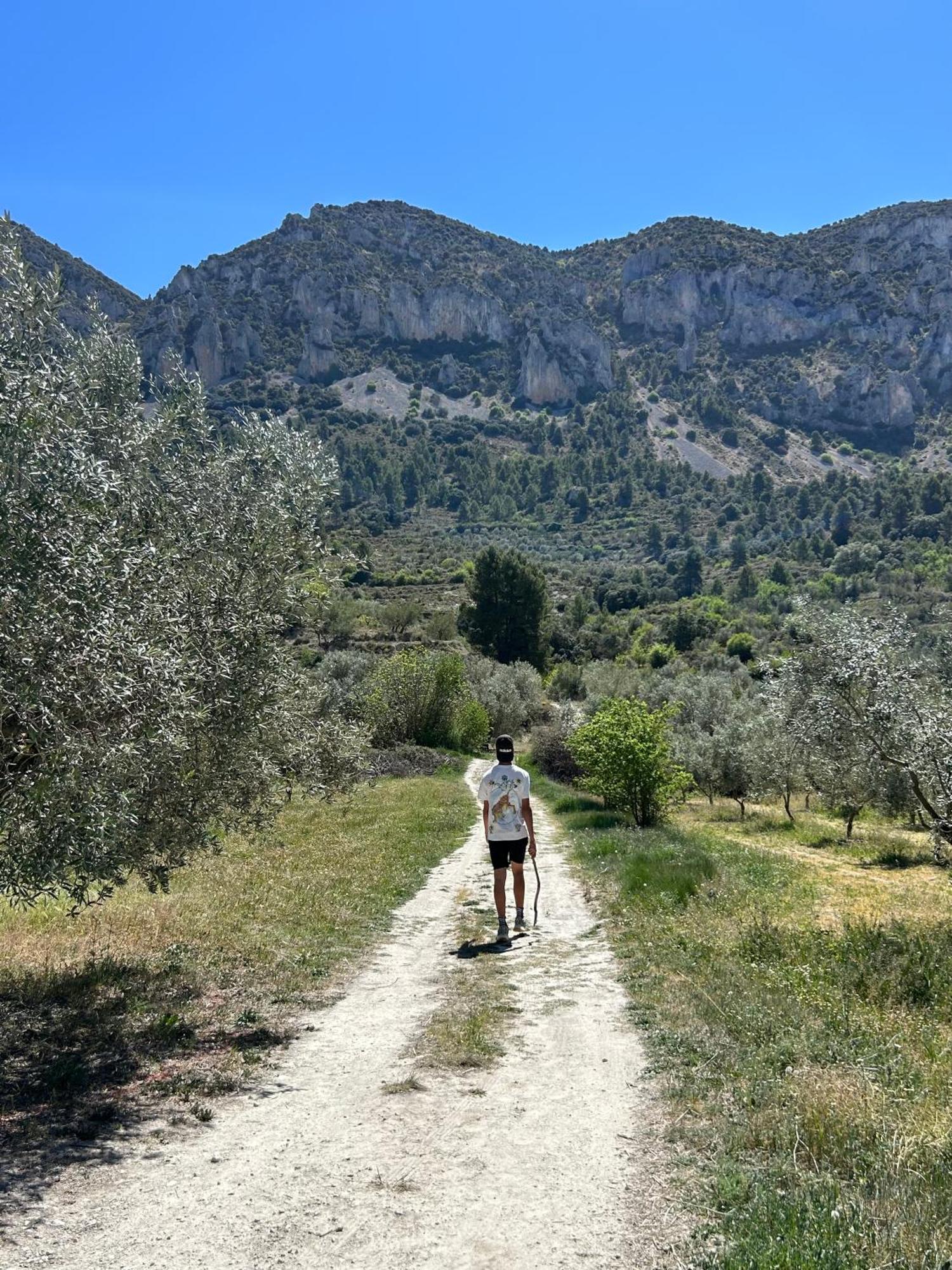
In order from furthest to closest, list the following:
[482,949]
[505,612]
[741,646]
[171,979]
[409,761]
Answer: [741,646], [505,612], [409,761], [482,949], [171,979]

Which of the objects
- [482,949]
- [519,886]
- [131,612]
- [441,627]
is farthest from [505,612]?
[131,612]

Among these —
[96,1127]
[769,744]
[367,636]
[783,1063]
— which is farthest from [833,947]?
[367,636]

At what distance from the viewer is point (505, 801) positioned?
1243 centimetres

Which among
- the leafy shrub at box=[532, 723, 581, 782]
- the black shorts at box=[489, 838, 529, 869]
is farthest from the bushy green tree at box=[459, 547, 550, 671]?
the black shorts at box=[489, 838, 529, 869]

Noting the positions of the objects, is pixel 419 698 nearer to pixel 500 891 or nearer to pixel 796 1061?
pixel 500 891

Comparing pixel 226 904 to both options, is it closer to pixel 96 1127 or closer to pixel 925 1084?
pixel 96 1127

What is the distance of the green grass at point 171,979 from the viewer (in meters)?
7.06

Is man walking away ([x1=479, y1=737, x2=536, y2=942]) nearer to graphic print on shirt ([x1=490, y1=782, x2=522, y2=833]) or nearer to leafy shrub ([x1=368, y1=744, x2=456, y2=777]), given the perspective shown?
graphic print on shirt ([x1=490, y1=782, x2=522, y2=833])

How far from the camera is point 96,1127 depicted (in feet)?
20.6

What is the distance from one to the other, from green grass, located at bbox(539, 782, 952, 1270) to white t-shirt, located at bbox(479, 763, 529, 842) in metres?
2.11

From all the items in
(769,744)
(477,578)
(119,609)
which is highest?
(477,578)

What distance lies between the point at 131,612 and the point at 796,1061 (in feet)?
21.6

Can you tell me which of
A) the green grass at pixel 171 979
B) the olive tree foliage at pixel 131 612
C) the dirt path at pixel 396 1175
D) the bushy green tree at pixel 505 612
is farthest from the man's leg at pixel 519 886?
the bushy green tree at pixel 505 612

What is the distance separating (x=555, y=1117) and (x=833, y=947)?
5.87 metres
